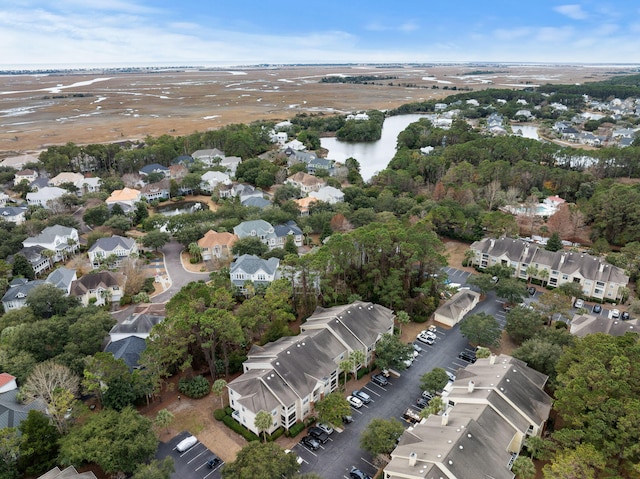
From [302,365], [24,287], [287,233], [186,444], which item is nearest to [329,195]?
[287,233]

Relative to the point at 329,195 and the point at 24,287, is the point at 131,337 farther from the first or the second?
the point at 329,195

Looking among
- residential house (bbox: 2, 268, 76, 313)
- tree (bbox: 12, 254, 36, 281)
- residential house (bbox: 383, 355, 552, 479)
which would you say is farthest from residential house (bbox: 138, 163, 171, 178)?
residential house (bbox: 383, 355, 552, 479)

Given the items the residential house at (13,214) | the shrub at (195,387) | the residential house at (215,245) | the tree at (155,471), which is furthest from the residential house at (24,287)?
the tree at (155,471)

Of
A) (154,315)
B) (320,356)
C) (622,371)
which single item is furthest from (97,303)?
(622,371)

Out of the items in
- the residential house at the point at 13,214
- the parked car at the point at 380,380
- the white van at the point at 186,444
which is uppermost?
the residential house at the point at 13,214

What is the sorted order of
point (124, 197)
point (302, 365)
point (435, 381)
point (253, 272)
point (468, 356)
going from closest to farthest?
point (435, 381) < point (302, 365) < point (468, 356) < point (253, 272) < point (124, 197)

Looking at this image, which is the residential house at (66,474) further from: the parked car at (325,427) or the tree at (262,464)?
the parked car at (325,427)

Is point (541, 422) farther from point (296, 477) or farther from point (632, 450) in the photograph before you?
point (296, 477)
